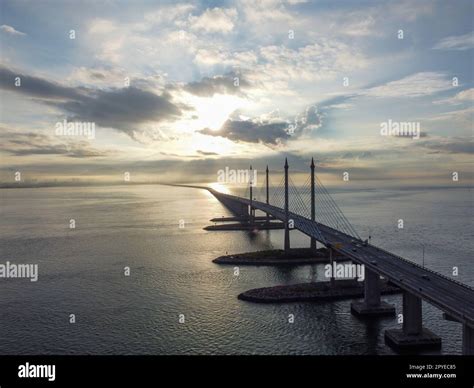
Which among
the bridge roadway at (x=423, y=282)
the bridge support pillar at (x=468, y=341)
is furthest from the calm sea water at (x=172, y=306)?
the bridge support pillar at (x=468, y=341)

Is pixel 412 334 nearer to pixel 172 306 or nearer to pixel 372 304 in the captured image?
pixel 372 304

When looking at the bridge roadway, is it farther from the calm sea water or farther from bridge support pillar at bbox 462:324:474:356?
the calm sea water

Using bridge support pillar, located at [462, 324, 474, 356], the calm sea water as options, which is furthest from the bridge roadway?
the calm sea water

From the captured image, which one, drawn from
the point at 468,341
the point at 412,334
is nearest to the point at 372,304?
the point at 412,334

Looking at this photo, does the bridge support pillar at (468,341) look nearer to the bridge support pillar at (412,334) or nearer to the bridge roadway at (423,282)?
the bridge roadway at (423,282)
